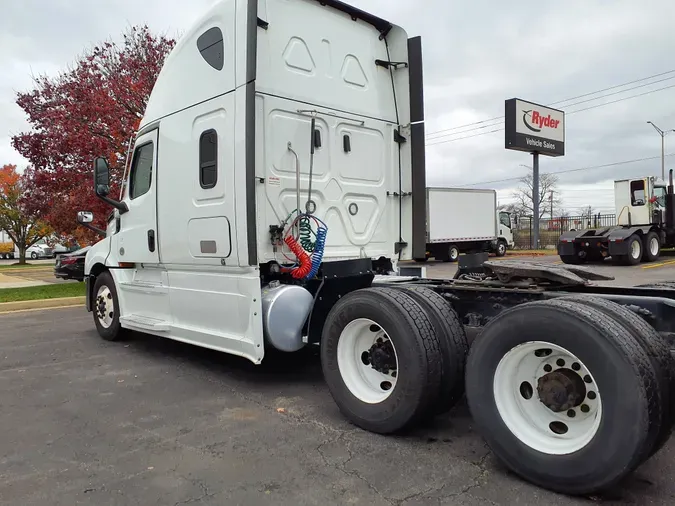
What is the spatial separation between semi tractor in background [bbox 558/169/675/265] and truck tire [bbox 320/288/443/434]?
50.4 ft

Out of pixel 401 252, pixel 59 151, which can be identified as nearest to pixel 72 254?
pixel 59 151

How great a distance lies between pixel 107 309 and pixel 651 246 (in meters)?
17.8

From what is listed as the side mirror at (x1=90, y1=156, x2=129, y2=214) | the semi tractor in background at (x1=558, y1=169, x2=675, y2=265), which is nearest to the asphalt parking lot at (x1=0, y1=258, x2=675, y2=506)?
the side mirror at (x1=90, y1=156, x2=129, y2=214)

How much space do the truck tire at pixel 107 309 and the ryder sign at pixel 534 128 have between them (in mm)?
23641

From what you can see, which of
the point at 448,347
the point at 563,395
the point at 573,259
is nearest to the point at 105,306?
the point at 448,347

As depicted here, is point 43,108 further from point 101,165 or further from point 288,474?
point 288,474

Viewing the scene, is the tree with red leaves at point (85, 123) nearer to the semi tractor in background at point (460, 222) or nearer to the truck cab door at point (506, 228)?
the semi tractor in background at point (460, 222)

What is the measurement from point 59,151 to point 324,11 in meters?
9.94

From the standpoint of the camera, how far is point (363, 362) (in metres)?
4.00

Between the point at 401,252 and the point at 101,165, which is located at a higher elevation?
the point at 101,165

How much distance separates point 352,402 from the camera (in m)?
3.86

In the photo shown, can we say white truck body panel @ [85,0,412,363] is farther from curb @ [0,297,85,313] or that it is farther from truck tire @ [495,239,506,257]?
truck tire @ [495,239,506,257]

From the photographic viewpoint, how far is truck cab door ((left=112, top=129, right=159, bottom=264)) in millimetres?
5781

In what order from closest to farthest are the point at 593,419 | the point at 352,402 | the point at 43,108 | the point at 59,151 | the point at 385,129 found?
the point at 593,419 → the point at 352,402 → the point at 385,129 → the point at 59,151 → the point at 43,108
